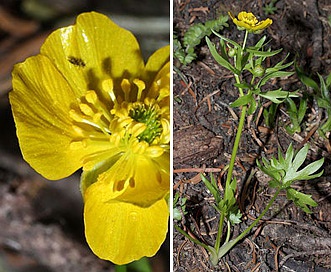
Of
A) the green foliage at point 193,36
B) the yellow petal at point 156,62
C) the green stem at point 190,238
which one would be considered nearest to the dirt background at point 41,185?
the yellow petal at point 156,62

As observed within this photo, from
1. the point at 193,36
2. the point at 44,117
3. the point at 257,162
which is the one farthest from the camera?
the point at 193,36

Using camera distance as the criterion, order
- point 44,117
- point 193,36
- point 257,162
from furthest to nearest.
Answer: point 193,36
point 257,162
point 44,117

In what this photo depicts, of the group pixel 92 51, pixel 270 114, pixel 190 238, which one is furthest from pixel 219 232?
pixel 92 51

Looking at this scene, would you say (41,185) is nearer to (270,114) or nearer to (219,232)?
(219,232)

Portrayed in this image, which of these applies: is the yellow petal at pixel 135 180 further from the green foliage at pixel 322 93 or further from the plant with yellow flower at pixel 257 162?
the green foliage at pixel 322 93

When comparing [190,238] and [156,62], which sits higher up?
[156,62]

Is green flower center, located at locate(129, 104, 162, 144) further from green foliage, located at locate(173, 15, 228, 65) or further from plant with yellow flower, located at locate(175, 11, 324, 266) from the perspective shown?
green foliage, located at locate(173, 15, 228, 65)

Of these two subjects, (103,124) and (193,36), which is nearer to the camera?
(103,124)

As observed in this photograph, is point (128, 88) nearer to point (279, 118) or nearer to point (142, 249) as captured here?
point (142, 249)
